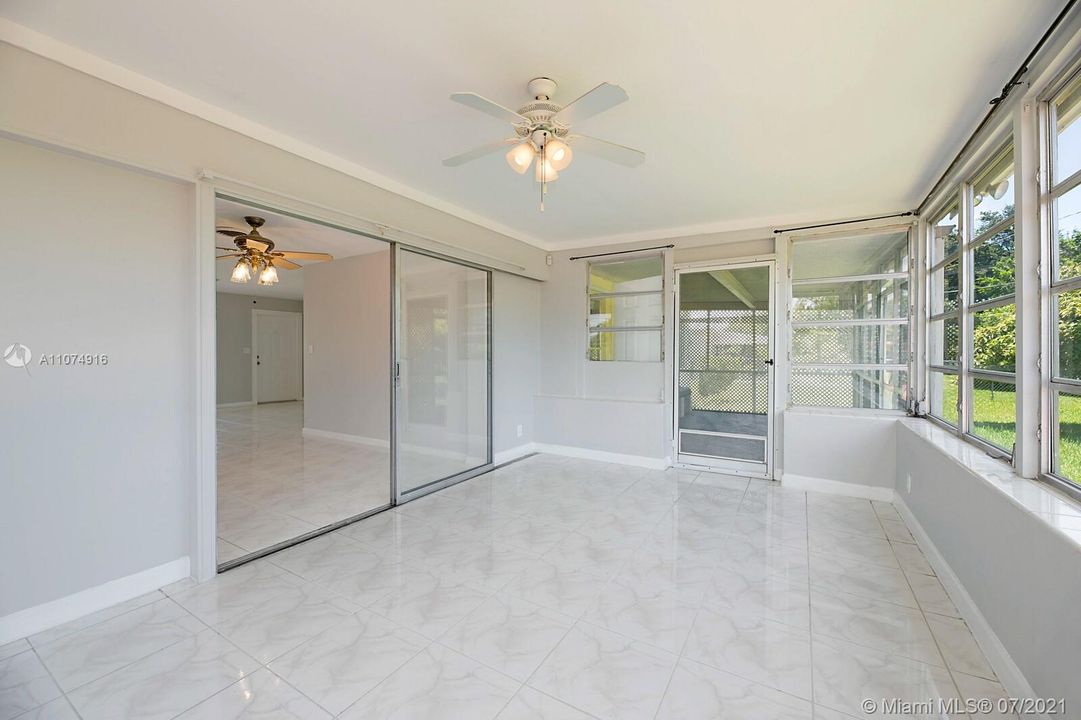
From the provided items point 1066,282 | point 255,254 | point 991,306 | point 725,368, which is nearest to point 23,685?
point 255,254

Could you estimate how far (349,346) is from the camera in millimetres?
5809

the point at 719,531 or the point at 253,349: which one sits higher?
the point at 253,349

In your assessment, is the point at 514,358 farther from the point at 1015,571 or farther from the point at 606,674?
the point at 1015,571

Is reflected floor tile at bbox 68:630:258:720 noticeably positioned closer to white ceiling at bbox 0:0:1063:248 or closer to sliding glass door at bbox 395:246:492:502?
sliding glass door at bbox 395:246:492:502

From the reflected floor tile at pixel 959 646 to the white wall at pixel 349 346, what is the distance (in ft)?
16.3

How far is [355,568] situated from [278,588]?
37 cm

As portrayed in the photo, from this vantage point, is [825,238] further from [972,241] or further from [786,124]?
[786,124]

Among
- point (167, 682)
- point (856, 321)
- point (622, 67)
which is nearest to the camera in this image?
point (167, 682)

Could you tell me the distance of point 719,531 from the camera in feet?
9.96

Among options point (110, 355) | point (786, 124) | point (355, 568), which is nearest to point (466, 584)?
point (355, 568)

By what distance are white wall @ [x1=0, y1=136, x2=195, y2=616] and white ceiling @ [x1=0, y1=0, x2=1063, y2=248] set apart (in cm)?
64

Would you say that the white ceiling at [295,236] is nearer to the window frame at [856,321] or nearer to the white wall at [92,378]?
the white wall at [92,378]

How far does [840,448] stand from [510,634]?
329cm

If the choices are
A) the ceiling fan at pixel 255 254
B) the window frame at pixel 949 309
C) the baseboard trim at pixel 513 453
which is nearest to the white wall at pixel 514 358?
the baseboard trim at pixel 513 453
